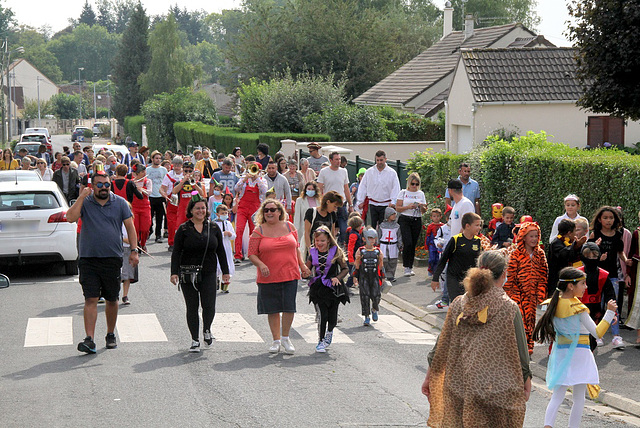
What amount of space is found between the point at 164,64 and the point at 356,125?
2323 inches

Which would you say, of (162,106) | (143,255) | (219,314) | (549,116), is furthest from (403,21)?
(219,314)

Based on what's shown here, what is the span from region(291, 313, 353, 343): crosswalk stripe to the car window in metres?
5.25

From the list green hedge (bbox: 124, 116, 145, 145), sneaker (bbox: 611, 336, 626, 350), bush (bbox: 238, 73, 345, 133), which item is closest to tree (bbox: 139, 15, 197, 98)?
green hedge (bbox: 124, 116, 145, 145)

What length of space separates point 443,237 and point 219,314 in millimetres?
3698

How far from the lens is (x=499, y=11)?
86.1 metres

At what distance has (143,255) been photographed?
61.2ft

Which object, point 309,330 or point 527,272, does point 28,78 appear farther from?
point 527,272

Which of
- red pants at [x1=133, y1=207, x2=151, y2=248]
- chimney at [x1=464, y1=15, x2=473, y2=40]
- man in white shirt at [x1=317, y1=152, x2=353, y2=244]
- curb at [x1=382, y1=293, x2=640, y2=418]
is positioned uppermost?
chimney at [x1=464, y1=15, x2=473, y2=40]

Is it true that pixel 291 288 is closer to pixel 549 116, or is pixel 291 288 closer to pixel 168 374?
pixel 168 374

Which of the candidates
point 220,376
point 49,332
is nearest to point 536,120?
point 49,332

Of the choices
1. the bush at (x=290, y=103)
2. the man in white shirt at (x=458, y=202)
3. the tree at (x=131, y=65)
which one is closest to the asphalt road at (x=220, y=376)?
the man in white shirt at (x=458, y=202)

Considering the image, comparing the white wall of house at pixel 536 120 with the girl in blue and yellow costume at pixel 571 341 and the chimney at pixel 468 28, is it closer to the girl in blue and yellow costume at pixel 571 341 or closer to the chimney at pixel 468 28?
the chimney at pixel 468 28

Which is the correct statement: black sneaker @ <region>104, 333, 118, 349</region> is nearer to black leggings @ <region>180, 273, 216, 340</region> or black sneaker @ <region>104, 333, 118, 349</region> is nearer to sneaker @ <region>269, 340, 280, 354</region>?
black leggings @ <region>180, 273, 216, 340</region>

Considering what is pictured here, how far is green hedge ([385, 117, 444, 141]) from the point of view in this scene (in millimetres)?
35625
